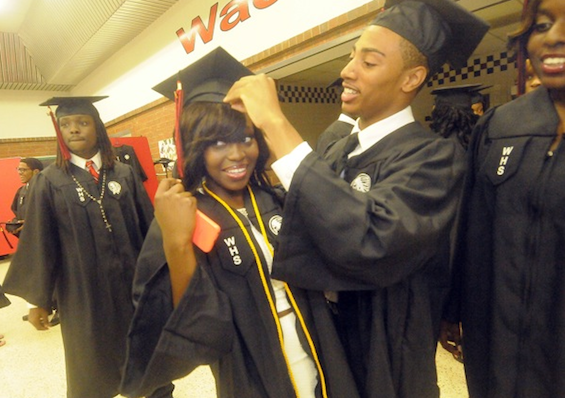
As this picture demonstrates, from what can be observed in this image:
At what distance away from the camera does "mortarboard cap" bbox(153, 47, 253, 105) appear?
1.14m

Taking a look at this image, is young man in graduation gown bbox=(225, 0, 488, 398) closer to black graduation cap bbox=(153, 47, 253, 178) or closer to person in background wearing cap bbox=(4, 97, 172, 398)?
black graduation cap bbox=(153, 47, 253, 178)

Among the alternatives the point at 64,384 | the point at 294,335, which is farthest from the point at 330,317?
the point at 64,384

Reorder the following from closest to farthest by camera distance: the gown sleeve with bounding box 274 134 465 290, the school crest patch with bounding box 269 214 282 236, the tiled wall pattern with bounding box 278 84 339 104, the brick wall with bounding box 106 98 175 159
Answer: the gown sleeve with bounding box 274 134 465 290 < the school crest patch with bounding box 269 214 282 236 < the tiled wall pattern with bounding box 278 84 339 104 < the brick wall with bounding box 106 98 175 159

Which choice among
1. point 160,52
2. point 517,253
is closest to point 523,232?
point 517,253

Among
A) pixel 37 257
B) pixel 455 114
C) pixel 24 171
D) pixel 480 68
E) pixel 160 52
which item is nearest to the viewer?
pixel 37 257

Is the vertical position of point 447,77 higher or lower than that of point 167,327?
higher

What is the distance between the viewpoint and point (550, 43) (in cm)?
87

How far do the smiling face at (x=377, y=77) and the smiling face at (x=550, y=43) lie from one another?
0.34 m

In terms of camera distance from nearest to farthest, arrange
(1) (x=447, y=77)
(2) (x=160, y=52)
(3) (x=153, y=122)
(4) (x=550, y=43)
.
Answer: (4) (x=550, y=43), (1) (x=447, y=77), (2) (x=160, y=52), (3) (x=153, y=122)

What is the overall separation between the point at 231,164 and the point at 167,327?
1.77ft

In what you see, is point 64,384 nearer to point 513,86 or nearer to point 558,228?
point 558,228

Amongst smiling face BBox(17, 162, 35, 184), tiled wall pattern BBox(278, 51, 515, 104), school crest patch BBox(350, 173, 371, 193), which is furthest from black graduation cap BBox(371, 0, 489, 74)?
smiling face BBox(17, 162, 35, 184)

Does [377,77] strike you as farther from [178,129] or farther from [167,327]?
[167,327]

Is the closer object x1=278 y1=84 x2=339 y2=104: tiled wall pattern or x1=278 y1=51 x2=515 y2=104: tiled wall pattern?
x1=278 y1=51 x2=515 y2=104: tiled wall pattern
